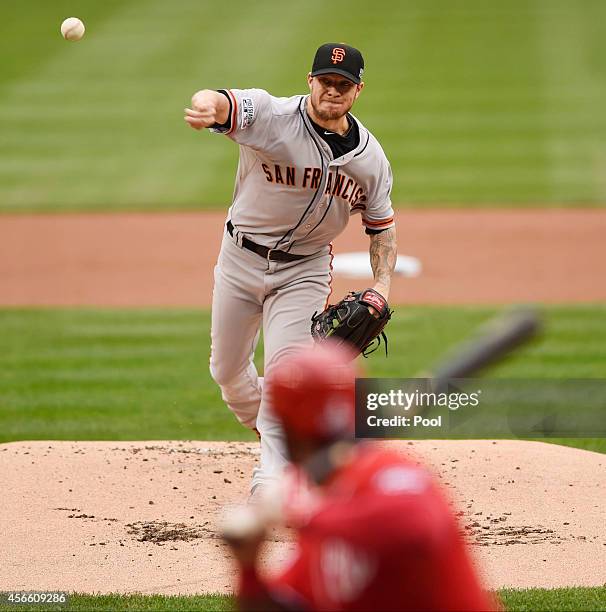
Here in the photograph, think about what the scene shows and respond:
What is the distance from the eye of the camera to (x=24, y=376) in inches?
387

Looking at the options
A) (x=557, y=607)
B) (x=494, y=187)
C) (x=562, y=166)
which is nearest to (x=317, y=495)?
(x=557, y=607)

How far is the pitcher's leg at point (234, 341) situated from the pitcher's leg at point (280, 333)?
0.49ft

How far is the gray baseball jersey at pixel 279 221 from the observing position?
5.61m

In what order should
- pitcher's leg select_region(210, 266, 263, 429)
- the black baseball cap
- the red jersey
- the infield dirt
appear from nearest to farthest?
the red jersey, the black baseball cap, pitcher's leg select_region(210, 266, 263, 429), the infield dirt

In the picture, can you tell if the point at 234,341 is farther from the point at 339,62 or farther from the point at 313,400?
the point at 313,400

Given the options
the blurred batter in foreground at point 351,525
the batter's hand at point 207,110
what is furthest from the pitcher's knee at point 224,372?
the blurred batter in foreground at point 351,525

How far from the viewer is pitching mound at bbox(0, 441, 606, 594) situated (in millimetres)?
5168

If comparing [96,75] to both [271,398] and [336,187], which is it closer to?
[336,187]

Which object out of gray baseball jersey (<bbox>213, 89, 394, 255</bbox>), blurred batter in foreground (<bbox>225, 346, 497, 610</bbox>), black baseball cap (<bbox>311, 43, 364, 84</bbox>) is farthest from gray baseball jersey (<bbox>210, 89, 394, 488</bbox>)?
blurred batter in foreground (<bbox>225, 346, 497, 610</bbox>)

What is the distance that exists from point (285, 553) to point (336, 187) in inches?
71.9

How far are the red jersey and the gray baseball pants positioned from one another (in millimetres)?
2870

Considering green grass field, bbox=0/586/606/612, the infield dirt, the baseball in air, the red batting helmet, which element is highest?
the baseball in air

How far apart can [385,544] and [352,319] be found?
10.5ft

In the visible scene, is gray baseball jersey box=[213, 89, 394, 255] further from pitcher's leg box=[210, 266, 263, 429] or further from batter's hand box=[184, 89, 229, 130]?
pitcher's leg box=[210, 266, 263, 429]
